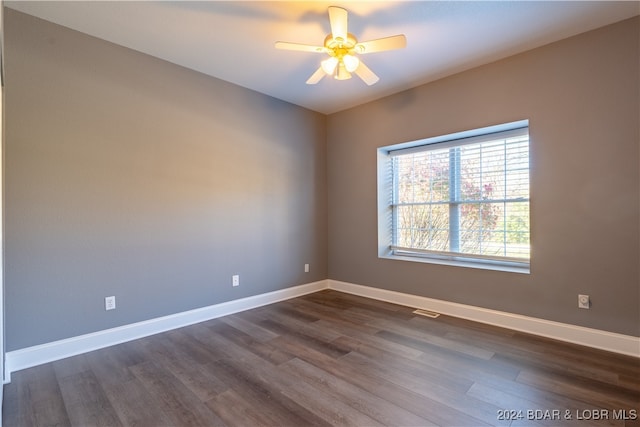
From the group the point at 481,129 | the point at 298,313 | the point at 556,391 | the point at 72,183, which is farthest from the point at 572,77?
the point at 72,183

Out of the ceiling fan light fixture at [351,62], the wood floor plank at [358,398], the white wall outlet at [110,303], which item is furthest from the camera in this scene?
the white wall outlet at [110,303]

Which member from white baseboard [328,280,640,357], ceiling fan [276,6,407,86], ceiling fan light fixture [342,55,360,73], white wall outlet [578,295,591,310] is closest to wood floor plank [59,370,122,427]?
ceiling fan [276,6,407,86]

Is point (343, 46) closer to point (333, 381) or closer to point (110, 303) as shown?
point (333, 381)

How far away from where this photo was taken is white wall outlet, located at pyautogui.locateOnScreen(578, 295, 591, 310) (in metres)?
2.61

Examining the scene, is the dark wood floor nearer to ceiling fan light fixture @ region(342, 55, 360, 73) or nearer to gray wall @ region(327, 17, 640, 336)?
gray wall @ region(327, 17, 640, 336)

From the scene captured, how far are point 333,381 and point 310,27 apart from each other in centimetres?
272

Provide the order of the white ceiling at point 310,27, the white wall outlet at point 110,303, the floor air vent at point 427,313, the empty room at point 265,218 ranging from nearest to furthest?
the empty room at point 265,218 → the white ceiling at point 310,27 → the white wall outlet at point 110,303 → the floor air vent at point 427,313

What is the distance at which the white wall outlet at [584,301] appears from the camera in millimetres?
2607

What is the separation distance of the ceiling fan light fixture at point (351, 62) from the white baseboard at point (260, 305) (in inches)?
105

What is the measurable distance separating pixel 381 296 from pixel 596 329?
6.94 ft

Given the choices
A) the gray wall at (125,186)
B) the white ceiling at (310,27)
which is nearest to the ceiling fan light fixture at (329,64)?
the white ceiling at (310,27)

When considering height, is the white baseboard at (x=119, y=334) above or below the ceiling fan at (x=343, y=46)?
below

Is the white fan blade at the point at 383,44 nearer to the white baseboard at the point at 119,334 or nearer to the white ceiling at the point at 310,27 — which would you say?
the white ceiling at the point at 310,27

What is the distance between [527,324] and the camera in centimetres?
290
